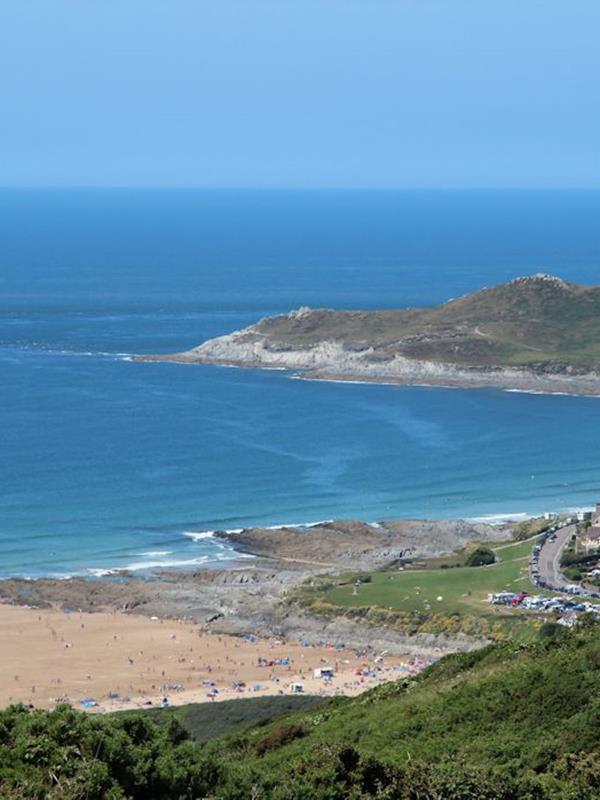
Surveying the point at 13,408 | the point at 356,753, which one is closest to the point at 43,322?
the point at 13,408

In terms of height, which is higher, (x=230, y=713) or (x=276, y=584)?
(x=276, y=584)

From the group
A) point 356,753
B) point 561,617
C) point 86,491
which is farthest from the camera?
point 86,491

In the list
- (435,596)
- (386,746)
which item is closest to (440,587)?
(435,596)

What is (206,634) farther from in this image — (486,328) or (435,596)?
(486,328)

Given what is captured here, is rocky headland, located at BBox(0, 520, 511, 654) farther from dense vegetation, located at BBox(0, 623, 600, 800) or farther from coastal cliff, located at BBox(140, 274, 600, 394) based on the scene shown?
coastal cliff, located at BBox(140, 274, 600, 394)

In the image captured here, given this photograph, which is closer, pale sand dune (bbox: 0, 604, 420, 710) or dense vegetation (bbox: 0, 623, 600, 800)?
dense vegetation (bbox: 0, 623, 600, 800)

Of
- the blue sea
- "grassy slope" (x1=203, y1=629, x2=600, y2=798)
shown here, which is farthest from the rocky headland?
"grassy slope" (x1=203, y1=629, x2=600, y2=798)

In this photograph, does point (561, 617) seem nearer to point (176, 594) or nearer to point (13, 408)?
point (176, 594)
